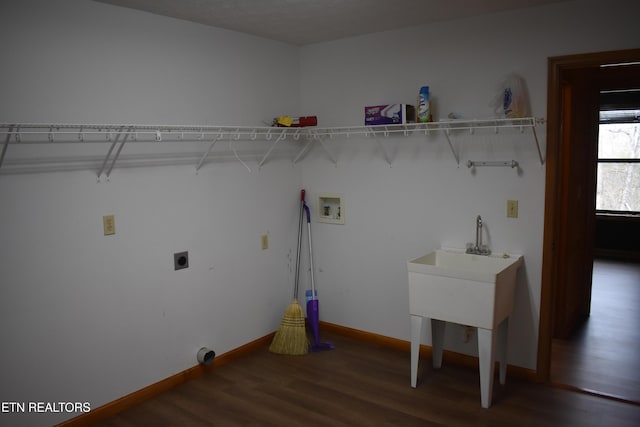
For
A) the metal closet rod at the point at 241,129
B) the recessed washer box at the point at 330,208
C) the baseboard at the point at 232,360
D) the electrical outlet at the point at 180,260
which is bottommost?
the baseboard at the point at 232,360

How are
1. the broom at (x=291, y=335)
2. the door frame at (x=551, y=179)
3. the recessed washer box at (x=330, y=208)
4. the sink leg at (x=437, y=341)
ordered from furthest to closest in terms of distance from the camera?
the recessed washer box at (x=330, y=208) → the broom at (x=291, y=335) → the sink leg at (x=437, y=341) → the door frame at (x=551, y=179)

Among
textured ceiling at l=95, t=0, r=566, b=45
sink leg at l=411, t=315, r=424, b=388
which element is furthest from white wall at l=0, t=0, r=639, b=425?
sink leg at l=411, t=315, r=424, b=388

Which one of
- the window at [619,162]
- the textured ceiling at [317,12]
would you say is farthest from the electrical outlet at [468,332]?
the window at [619,162]

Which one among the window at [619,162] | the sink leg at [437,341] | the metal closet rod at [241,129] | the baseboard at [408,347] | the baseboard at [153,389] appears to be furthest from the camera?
the window at [619,162]

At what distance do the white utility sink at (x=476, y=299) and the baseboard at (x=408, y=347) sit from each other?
0.57 feet

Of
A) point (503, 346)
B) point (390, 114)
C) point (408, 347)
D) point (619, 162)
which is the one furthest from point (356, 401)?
point (619, 162)

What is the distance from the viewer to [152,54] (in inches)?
121

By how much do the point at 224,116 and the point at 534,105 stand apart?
206 cm

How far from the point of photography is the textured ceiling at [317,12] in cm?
290

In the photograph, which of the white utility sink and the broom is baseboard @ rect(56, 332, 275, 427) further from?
the white utility sink

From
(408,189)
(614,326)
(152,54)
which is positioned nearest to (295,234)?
(408,189)

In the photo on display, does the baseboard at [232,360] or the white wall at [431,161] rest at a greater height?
the white wall at [431,161]

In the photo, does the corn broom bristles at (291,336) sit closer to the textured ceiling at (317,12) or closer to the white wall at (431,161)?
the white wall at (431,161)

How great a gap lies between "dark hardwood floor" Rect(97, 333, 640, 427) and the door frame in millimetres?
261
